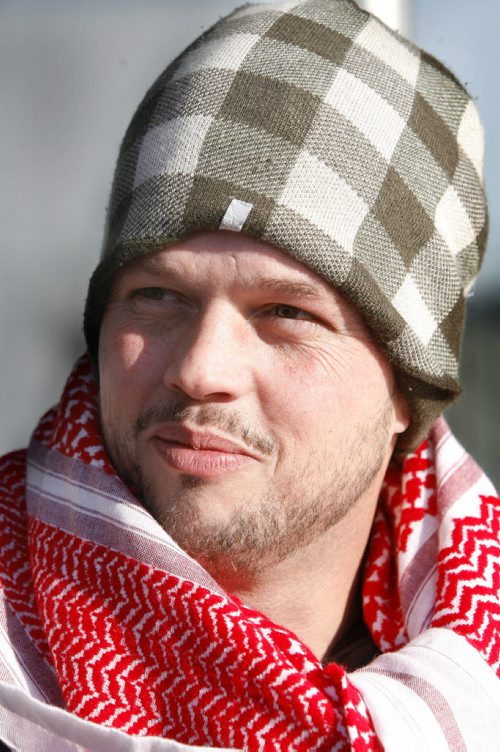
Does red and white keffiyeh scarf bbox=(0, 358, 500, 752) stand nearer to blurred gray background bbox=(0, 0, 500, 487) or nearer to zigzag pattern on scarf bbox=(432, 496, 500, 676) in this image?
zigzag pattern on scarf bbox=(432, 496, 500, 676)

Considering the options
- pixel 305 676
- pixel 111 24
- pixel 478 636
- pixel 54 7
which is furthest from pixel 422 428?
pixel 54 7

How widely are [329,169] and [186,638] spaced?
959 mm

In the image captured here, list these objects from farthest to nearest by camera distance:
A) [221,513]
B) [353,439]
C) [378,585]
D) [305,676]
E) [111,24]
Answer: [111,24] → [378,585] → [353,439] → [221,513] → [305,676]

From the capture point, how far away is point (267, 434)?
7.07 feet

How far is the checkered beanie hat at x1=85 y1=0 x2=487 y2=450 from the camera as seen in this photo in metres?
2.19

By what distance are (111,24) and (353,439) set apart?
2992mm

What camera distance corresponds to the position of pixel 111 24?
4664mm

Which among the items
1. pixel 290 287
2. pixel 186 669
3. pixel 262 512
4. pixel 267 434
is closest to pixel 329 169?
pixel 290 287

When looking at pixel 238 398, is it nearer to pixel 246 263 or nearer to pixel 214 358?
pixel 214 358

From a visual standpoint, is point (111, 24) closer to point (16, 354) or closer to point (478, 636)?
point (16, 354)

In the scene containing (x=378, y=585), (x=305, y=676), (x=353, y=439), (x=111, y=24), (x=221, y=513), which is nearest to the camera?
(x=305, y=676)

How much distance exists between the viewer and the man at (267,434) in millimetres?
1965

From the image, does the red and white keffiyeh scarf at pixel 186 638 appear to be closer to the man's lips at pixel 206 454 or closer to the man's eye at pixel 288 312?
the man's lips at pixel 206 454

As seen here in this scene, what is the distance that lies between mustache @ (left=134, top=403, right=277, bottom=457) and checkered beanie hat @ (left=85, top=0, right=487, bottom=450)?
0.33 metres
